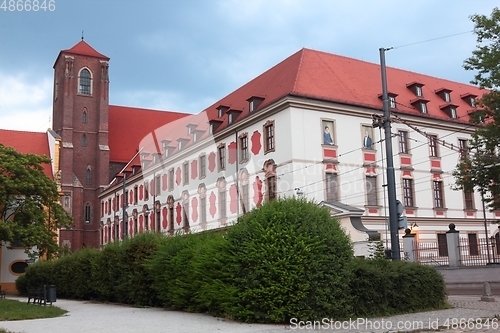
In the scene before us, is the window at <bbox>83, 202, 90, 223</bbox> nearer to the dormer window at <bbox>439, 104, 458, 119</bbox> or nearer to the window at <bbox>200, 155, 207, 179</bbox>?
the window at <bbox>200, 155, 207, 179</bbox>

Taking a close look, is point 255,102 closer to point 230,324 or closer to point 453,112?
point 453,112

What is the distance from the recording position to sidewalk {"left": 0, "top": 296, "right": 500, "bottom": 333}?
12562 millimetres

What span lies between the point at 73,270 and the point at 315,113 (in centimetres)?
1646

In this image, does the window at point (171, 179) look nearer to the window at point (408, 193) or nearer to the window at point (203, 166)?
the window at point (203, 166)

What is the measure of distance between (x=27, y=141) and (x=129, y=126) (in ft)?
66.7

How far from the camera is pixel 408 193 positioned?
37375 millimetres

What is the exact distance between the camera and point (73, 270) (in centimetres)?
2827

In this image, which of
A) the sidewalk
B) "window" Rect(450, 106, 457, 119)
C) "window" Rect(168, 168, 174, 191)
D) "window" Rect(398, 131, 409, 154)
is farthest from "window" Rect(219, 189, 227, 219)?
the sidewalk

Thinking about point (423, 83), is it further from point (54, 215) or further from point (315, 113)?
point (54, 215)

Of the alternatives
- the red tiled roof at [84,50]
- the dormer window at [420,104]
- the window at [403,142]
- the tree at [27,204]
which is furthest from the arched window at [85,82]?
the window at [403,142]

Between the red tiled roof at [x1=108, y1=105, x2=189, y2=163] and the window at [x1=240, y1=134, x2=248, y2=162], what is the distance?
34.2 metres

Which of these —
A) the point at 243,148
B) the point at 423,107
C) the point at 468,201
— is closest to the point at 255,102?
the point at 243,148

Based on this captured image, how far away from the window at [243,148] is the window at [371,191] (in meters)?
8.23

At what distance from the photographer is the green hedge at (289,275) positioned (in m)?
14.1
